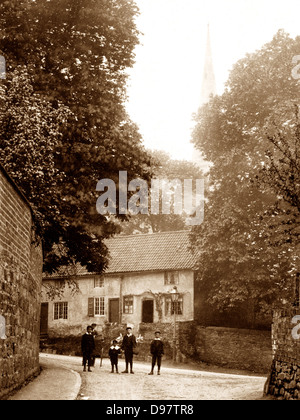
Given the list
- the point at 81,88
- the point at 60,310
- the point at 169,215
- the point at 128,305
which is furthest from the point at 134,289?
the point at 81,88

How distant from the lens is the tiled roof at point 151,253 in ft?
147

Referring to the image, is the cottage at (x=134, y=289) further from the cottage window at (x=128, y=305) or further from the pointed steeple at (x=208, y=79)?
the pointed steeple at (x=208, y=79)

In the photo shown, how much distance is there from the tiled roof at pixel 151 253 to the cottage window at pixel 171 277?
484mm

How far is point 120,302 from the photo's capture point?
46094 millimetres

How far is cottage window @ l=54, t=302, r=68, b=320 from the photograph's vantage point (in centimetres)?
4753

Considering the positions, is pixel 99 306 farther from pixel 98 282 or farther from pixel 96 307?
pixel 98 282

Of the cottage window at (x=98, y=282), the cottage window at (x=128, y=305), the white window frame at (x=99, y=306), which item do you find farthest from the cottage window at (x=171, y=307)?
the cottage window at (x=98, y=282)

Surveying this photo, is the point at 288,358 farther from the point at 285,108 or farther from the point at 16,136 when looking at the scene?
the point at 285,108

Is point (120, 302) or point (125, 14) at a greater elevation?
point (125, 14)

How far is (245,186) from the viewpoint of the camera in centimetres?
3338
